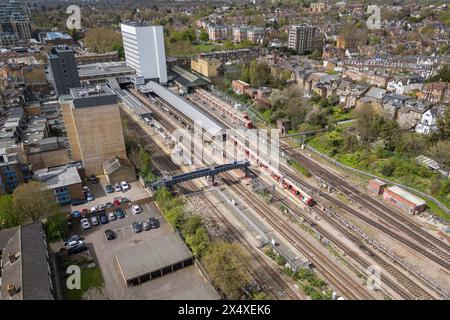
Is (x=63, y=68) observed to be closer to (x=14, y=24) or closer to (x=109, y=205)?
(x=109, y=205)

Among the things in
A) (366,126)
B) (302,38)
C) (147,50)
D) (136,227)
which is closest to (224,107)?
(366,126)

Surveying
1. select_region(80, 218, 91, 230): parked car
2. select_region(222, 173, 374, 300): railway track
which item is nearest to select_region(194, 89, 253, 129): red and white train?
select_region(222, 173, 374, 300): railway track

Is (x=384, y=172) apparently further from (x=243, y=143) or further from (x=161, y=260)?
(x=161, y=260)

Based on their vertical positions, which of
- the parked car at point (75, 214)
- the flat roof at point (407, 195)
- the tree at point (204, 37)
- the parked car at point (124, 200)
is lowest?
the parked car at point (124, 200)

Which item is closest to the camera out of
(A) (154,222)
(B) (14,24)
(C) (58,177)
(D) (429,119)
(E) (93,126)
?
(A) (154,222)

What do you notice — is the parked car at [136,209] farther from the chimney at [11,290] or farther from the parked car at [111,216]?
the chimney at [11,290]

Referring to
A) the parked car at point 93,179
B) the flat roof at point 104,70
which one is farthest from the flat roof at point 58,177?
the flat roof at point 104,70

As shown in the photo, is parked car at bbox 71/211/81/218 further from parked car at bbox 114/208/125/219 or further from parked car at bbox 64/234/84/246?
parked car at bbox 114/208/125/219
